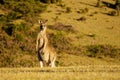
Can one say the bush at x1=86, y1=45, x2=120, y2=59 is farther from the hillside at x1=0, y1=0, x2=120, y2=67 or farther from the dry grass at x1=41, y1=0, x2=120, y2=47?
the dry grass at x1=41, y1=0, x2=120, y2=47

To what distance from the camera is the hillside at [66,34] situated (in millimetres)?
42281

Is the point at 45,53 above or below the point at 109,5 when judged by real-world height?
above

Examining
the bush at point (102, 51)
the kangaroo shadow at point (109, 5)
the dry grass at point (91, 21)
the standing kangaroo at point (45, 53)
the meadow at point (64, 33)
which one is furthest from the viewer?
the kangaroo shadow at point (109, 5)

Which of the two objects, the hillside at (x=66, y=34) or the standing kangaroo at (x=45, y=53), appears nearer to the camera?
the standing kangaroo at (x=45, y=53)

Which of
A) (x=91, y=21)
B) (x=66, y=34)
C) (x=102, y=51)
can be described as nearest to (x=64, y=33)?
(x=66, y=34)

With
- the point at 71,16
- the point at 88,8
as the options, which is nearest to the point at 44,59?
the point at 71,16

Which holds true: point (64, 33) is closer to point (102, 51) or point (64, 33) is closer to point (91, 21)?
point (91, 21)

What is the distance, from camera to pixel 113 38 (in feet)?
156

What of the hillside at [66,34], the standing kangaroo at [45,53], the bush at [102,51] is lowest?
the bush at [102,51]

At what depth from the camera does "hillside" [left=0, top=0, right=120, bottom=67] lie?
139 ft

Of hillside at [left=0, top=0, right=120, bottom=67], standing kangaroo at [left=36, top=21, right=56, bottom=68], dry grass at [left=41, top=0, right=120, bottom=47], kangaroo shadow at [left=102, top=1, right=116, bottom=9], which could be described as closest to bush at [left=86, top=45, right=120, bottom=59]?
hillside at [left=0, top=0, right=120, bottom=67]

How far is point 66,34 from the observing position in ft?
157

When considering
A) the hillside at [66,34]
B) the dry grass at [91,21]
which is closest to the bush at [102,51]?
the hillside at [66,34]

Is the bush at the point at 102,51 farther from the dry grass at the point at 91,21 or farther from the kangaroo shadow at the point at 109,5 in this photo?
the kangaroo shadow at the point at 109,5
